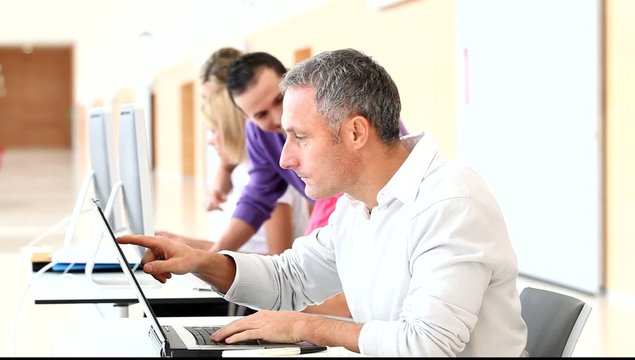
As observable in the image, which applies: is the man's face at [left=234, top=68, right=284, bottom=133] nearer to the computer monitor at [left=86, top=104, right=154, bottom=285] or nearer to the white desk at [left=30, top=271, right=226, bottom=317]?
the computer monitor at [left=86, top=104, right=154, bottom=285]

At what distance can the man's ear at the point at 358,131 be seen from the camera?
2059 millimetres

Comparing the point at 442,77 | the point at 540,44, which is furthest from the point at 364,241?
the point at 442,77

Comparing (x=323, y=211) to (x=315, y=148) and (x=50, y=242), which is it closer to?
(x=315, y=148)

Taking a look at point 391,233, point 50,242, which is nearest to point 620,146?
point 391,233

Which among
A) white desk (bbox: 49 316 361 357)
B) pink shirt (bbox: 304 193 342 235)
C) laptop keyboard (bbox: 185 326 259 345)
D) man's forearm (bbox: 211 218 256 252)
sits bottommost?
white desk (bbox: 49 316 361 357)

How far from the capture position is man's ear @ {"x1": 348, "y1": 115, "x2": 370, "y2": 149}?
206 cm

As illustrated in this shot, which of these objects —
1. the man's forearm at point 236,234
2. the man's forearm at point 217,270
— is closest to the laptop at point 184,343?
the man's forearm at point 217,270

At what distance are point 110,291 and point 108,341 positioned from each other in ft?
2.83

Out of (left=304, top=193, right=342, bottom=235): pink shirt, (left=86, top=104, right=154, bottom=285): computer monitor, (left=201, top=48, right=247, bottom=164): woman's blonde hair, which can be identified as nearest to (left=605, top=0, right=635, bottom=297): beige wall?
(left=201, top=48, right=247, bottom=164): woman's blonde hair

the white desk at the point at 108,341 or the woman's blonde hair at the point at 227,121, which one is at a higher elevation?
the woman's blonde hair at the point at 227,121

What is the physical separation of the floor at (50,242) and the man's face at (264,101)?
81 cm

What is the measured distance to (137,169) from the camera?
306cm

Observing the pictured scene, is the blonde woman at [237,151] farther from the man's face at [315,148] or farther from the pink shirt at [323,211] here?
the man's face at [315,148]

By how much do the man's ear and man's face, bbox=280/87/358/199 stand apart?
17 mm
